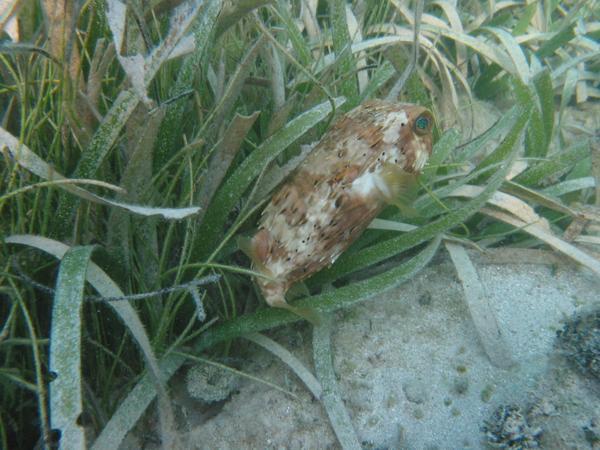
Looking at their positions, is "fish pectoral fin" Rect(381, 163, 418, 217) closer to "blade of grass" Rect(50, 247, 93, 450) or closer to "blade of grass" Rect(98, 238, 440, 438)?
"blade of grass" Rect(98, 238, 440, 438)

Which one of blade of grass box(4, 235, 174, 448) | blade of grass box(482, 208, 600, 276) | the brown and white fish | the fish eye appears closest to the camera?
blade of grass box(4, 235, 174, 448)

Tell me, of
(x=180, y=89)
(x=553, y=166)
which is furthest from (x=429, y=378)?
(x=180, y=89)

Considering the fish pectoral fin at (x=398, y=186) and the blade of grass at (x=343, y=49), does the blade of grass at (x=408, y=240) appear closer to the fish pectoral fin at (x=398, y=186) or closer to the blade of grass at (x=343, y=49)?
the fish pectoral fin at (x=398, y=186)

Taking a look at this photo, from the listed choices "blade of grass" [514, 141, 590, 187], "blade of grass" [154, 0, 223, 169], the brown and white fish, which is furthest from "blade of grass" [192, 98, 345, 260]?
"blade of grass" [514, 141, 590, 187]

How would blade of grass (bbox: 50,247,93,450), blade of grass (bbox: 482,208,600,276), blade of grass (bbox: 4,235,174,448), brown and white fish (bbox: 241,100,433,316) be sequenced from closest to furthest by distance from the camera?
blade of grass (bbox: 50,247,93,450) → blade of grass (bbox: 4,235,174,448) → brown and white fish (bbox: 241,100,433,316) → blade of grass (bbox: 482,208,600,276)

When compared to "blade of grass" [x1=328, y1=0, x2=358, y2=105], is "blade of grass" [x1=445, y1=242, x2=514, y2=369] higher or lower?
lower

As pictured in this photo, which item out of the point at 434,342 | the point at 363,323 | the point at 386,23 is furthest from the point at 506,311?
the point at 386,23

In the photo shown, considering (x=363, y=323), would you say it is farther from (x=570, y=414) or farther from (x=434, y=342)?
(x=570, y=414)

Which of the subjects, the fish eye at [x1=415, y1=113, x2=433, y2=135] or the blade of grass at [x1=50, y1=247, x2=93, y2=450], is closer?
the blade of grass at [x1=50, y1=247, x2=93, y2=450]
